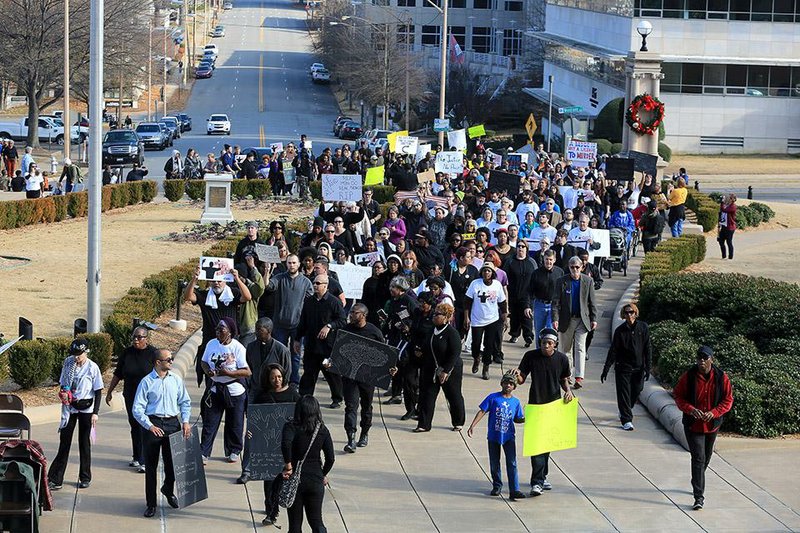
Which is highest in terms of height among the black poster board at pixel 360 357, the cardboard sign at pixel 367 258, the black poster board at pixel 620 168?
the black poster board at pixel 620 168

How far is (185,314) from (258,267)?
4.61 m

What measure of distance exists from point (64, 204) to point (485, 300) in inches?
811

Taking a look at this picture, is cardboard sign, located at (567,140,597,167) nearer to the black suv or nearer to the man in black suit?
the man in black suit

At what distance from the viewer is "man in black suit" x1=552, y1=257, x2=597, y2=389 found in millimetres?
17328

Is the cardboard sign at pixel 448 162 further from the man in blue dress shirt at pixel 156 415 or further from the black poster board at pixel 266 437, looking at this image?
the black poster board at pixel 266 437

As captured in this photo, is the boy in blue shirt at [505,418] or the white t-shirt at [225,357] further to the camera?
the white t-shirt at [225,357]

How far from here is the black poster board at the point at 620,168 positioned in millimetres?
32781

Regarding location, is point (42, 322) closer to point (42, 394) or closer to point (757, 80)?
point (42, 394)

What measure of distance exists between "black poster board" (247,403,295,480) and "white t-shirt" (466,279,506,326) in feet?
19.9

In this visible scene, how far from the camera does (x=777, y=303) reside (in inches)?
766

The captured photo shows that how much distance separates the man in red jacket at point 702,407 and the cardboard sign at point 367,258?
22.5ft

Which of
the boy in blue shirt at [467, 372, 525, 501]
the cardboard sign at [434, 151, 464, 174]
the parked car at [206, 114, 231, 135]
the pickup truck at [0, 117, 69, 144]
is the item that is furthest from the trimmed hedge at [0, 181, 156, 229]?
the parked car at [206, 114, 231, 135]

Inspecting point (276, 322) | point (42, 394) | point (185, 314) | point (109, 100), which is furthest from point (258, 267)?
point (109, 100)

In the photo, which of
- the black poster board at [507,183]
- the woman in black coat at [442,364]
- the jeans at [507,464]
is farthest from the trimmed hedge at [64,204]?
the jeans at [507,464]
